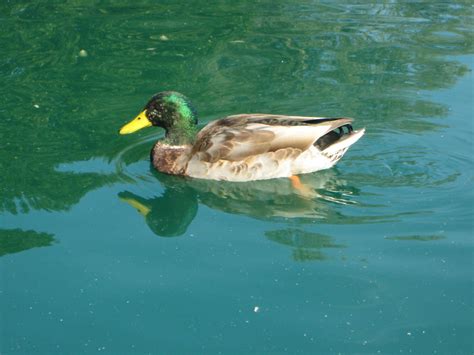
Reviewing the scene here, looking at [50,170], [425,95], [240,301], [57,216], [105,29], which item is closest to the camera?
[240,301]

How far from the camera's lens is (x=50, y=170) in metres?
7.90

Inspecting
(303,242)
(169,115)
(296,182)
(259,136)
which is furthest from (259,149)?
(303,242)

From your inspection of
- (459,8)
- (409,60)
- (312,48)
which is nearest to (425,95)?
(409,60)

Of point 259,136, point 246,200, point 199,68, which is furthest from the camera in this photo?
point 199,68

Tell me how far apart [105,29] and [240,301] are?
7046 mm


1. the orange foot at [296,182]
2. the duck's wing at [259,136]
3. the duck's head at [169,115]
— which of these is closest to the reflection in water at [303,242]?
the orange foot at [296,182]

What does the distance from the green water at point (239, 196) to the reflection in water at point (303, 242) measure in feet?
0.05

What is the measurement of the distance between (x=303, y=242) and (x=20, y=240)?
226 cm

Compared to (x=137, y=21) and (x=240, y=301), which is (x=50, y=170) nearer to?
(x=240, y=301)

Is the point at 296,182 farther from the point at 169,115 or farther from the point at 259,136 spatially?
the point at 169,115

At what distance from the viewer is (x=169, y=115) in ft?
27.2

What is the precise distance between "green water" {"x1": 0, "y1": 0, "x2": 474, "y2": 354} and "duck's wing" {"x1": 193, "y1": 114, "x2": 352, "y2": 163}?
33 centimetres

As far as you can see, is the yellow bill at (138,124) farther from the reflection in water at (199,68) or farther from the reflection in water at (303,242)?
the reflection in water at (303,242)

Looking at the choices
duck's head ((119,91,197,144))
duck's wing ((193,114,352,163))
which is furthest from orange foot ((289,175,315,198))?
duck's head ((119,91,197,144))
